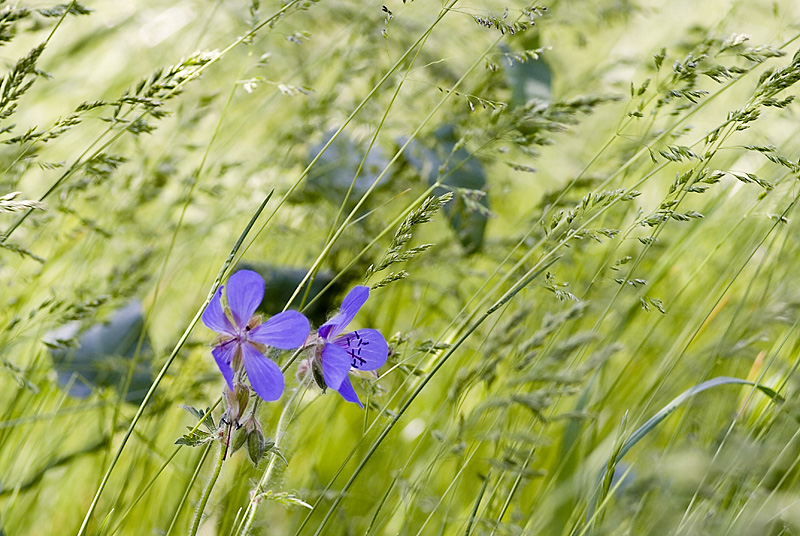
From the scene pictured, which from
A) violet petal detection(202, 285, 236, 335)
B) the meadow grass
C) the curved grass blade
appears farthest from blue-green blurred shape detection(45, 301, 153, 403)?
the curved grass blade

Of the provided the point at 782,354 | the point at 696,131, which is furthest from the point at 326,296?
the point at 696,131

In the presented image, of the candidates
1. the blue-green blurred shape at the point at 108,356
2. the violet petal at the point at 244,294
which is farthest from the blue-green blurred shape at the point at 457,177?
the violet petal at the point at 244,294

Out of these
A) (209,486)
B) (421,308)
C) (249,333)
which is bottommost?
(421,308)

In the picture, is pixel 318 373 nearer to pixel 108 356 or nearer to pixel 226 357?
pixel 226 357

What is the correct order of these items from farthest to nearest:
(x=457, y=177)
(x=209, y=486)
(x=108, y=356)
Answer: (x=457, y=177)
(x=108, y=356)
(x=209, y=486)

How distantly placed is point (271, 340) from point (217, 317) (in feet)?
0.27

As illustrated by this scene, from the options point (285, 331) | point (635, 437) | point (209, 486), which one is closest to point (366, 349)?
point (285, 331)

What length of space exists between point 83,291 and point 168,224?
39 cm

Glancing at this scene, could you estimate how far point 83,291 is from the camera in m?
1.41

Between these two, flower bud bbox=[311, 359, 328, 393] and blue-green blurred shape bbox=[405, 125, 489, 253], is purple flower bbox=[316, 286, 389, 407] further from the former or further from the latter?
blue-green blurred shape bbox=[405, 125, 489, 253]

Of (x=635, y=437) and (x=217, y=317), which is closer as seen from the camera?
(x=217, y=317)

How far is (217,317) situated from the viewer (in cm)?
81

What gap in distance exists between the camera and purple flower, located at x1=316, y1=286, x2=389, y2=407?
2.72 feet

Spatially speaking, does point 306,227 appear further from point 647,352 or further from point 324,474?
point 647,352
